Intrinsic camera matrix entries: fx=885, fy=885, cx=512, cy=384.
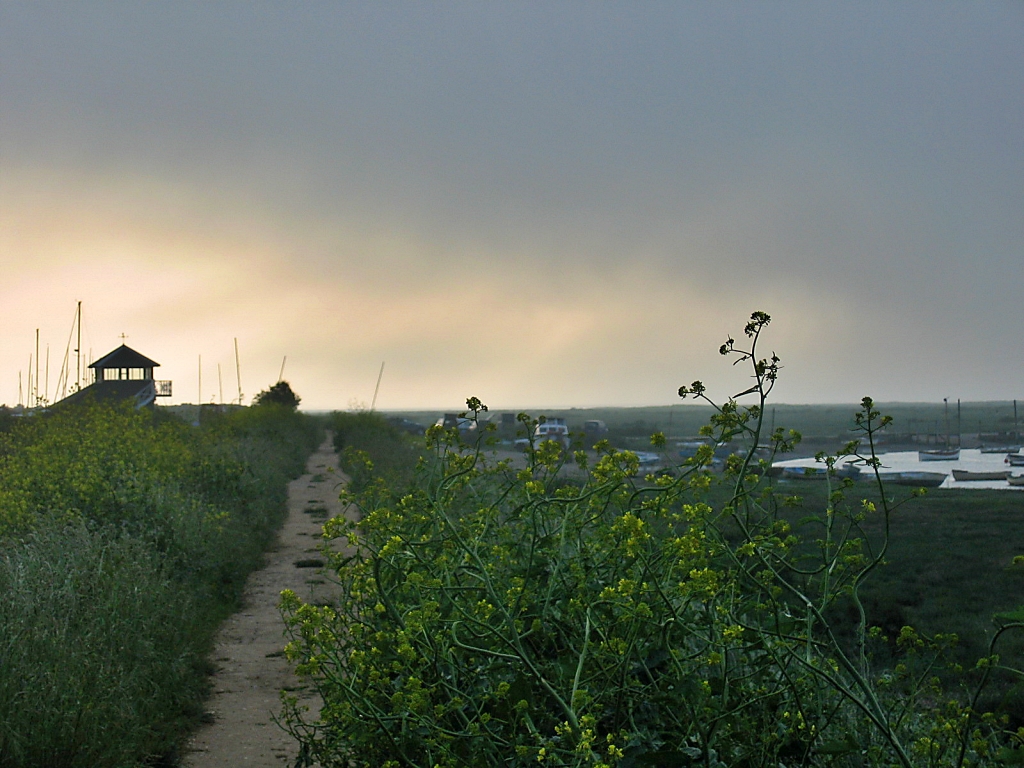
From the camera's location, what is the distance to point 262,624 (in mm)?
7816

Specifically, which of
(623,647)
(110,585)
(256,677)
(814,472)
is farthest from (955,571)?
(110,585)

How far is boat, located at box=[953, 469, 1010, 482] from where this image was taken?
5254 mm

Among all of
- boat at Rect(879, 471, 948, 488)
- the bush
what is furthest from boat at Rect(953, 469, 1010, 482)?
the bush

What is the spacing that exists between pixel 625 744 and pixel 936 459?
382 cm

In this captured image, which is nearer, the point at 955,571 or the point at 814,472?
the point at 814,472

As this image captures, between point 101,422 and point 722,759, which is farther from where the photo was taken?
point 101,422

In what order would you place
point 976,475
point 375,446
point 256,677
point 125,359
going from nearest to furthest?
point 976,475 → point 256,677 → point 375,446 → point 125,359

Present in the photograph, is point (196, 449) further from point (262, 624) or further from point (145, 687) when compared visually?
point (145, 687)

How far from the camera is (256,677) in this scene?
Answer: 630cm

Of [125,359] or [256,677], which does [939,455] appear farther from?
[125,359]

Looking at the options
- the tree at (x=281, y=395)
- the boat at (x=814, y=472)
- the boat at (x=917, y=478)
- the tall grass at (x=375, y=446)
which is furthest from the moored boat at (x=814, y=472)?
the tree at (x=281, y=395)

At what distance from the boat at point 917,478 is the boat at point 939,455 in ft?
0.52

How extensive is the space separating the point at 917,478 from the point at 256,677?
4.58m

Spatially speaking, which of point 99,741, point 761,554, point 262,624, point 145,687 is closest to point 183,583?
point 262,624
